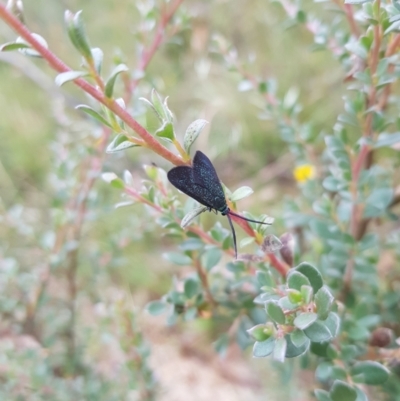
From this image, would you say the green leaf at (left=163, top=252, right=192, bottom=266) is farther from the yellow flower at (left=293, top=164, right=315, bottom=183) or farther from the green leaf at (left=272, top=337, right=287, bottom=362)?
the yellow flower at (left=293, top=164, right=315, bottom=183)

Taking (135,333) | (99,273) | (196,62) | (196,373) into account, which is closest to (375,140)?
(135,333)

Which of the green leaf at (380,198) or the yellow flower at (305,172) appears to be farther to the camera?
the yellow flower at (305,172)

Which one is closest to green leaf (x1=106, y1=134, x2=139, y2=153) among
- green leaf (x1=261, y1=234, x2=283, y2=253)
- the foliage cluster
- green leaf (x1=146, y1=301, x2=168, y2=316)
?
the foliage cluster

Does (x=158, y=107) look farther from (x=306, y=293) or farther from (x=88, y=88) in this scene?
(x=306, y=293)

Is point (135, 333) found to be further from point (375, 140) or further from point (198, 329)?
point (198, 329)

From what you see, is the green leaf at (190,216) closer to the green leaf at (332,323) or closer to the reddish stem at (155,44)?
the green leaf at (332,323)

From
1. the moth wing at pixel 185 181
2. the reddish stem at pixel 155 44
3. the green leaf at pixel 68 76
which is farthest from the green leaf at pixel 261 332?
the reddish stem at pixel 155 44

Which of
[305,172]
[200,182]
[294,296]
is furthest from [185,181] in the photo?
[305,172]
